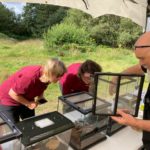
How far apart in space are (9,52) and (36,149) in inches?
242

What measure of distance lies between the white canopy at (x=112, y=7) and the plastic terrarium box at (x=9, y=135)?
86cm

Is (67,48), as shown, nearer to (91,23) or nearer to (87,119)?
(91,23)

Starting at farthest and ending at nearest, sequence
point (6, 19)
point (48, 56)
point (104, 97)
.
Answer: point (6, 19)
point (48, 56)
point (104, 97)

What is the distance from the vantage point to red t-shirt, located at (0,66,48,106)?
152 cm

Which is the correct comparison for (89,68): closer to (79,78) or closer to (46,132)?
(79,78)

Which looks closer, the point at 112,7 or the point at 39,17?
the point at 112,7

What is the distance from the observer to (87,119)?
122 centimetres

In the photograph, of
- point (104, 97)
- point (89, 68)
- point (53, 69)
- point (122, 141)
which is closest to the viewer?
point (104, 97)

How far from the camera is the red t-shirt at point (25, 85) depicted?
152 centimetres

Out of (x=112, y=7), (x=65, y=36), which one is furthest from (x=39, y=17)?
(x=112, y=7)

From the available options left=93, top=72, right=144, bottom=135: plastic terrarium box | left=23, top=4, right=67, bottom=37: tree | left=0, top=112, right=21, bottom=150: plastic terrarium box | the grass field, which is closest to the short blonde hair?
left=93, top=72, right=144, bottom=135: plastic terrarium box

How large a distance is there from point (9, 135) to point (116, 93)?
0.50m

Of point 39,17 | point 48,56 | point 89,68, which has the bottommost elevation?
point 48,56

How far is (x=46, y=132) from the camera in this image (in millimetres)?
976
